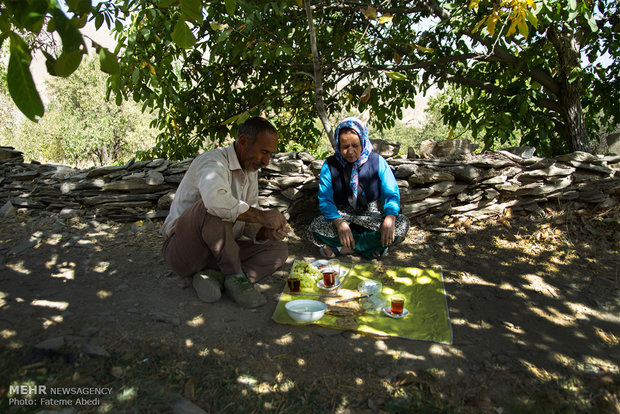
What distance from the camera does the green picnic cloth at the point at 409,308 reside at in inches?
88.1

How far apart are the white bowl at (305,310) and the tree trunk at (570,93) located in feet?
11.0

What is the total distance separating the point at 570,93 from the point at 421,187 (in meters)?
2.02

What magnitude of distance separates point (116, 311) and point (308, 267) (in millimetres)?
1322

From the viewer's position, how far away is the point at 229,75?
191 inches

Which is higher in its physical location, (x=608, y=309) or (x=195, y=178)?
(x=195, y=178)

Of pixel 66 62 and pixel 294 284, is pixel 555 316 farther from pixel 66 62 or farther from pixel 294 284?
pixel 66 62

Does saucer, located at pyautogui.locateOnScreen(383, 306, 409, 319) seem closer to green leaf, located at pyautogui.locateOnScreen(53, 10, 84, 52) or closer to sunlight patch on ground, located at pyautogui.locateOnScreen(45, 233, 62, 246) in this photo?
green leaf, located at pyautogui.locateOnScreen(53, 10, 84, 52)

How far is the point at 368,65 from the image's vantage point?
4480 millimetres

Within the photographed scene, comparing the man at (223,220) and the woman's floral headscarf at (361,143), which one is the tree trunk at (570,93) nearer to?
the woman's floral headscarf at (361,143)

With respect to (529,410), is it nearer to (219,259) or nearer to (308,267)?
(308,267)

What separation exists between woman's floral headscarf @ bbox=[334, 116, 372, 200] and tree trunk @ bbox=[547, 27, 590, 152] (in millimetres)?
2159

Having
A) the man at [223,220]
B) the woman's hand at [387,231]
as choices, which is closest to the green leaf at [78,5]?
the man at [223,220]

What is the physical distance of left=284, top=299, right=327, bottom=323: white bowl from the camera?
227 cm

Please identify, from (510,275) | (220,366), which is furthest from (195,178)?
(510,275)
